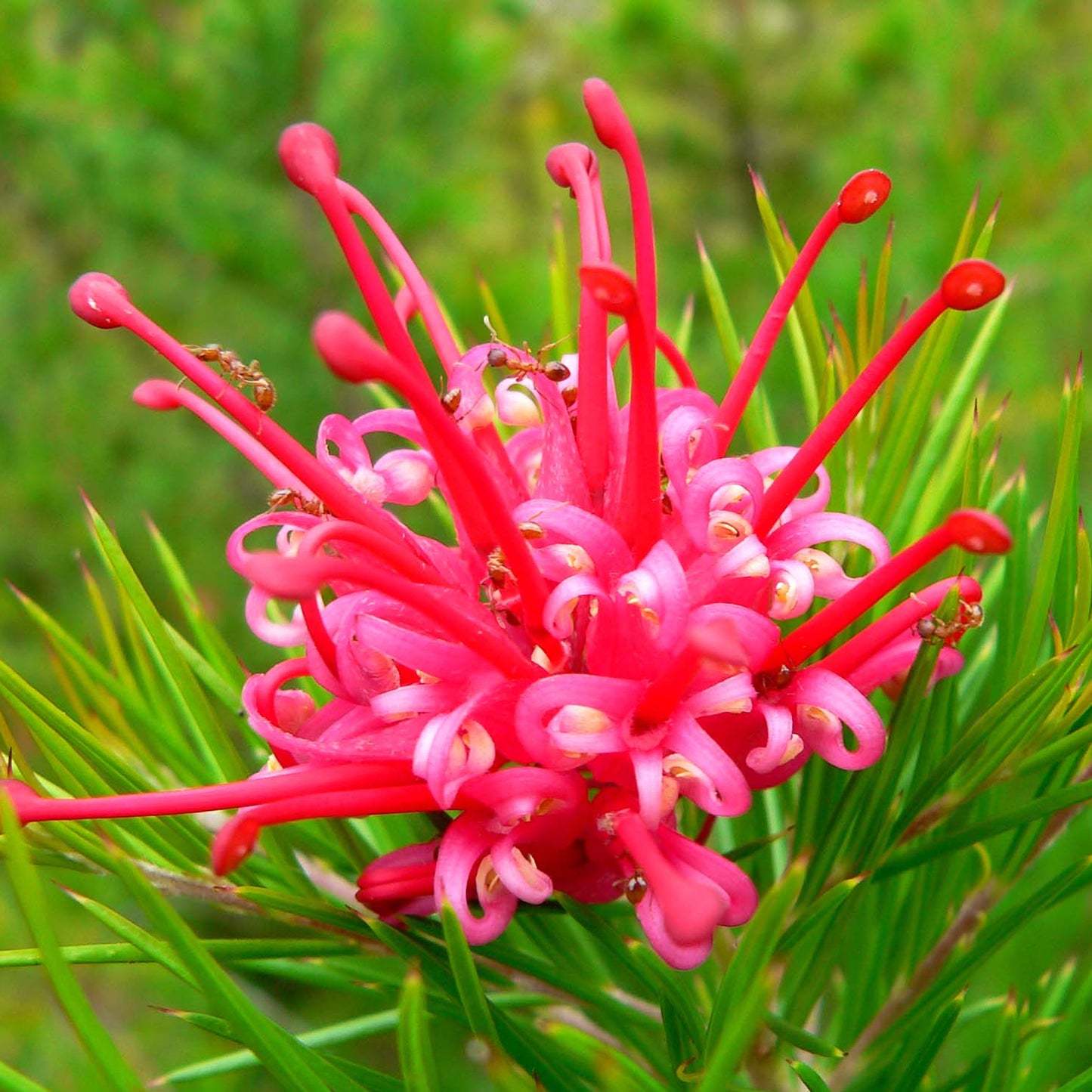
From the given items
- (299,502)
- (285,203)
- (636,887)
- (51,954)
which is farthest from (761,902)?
(285,203)

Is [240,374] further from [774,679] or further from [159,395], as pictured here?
[774,679]

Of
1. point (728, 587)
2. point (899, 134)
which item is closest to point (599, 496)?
point (728, 587)

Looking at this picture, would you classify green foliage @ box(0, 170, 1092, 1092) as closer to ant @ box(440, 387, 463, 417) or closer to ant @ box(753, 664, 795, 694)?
ant @ box(753, 664, 795, 694)

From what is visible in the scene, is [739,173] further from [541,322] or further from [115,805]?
[115,805]

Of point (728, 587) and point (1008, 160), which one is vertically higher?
point (1008, 160)

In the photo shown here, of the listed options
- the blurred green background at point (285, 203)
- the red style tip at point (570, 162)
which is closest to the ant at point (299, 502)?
the red style tip at point (570, 162)

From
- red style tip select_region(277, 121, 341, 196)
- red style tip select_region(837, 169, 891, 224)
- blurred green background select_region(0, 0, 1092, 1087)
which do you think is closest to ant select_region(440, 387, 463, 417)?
red style tip select_region(277, 121, 341, 196)
